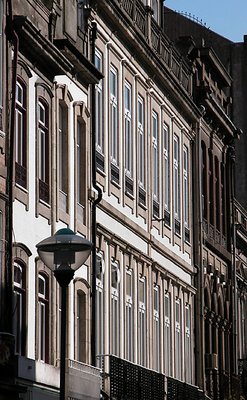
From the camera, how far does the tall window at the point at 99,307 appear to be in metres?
41.9

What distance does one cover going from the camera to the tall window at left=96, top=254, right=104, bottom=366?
41862 mm

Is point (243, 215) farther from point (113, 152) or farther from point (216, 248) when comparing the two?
point (113, 152)

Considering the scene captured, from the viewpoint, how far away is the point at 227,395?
59.4m

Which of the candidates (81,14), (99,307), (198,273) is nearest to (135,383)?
(99,307)

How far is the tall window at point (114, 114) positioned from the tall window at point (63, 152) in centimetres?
529

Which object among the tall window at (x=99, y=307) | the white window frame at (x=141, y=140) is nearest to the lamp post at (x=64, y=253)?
the tall window at (x=99, y=307)

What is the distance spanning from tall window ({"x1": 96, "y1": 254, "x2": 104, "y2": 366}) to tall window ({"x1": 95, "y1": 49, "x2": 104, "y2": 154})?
278 cm

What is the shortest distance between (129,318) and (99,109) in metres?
6.38

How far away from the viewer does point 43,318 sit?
36125 mm

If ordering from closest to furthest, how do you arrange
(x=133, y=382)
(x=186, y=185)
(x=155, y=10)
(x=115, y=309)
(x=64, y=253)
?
(x=64, y=253) < (x=115, y=309) < (x=133, y=382) < (x=155, y=10) < (x=186, y=185)

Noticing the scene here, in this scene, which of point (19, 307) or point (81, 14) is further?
point (81, 14)

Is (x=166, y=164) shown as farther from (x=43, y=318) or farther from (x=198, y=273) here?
(x=43, y=318)

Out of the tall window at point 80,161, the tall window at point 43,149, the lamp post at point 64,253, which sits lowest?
the lamp post at point 64,253

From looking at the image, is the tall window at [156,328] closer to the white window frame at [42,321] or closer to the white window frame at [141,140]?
the white window frame at [141,140]
